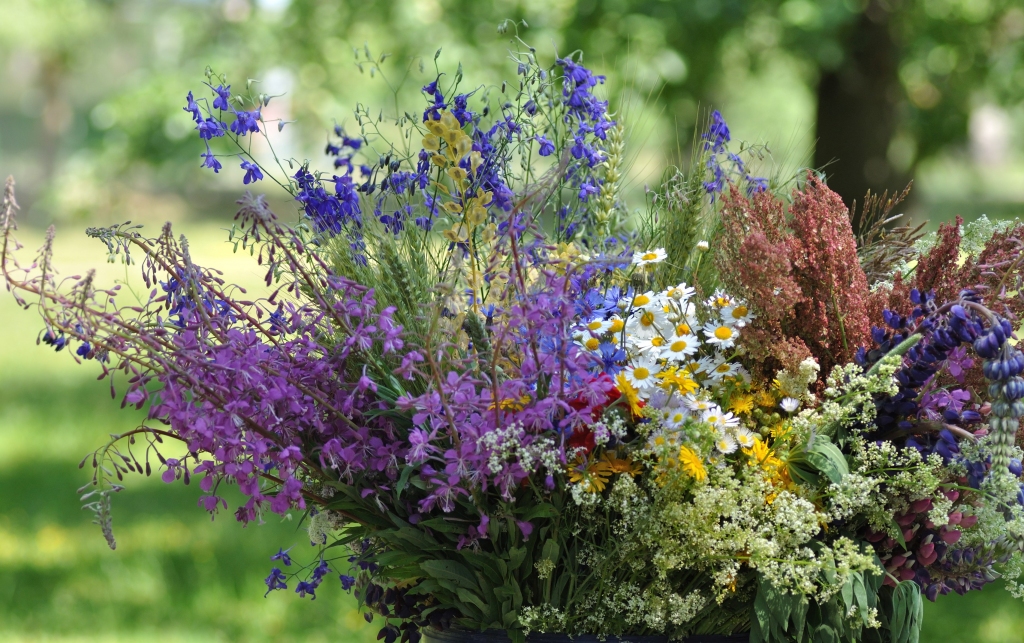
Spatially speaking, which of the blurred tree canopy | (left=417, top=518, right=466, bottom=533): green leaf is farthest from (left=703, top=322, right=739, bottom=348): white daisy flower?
the blurred tree canopy

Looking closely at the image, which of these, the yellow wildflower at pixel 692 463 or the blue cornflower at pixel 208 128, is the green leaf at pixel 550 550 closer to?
the yellow wildflower at pixel 692 463

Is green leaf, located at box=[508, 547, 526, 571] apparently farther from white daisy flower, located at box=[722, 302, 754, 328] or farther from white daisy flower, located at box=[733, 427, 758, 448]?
white daisy flower, located at box=[722, 302, 754, 328]

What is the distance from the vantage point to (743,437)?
49.2 inches

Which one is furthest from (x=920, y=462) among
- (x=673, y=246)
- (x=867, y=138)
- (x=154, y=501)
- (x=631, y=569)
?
(x=867, y=138)

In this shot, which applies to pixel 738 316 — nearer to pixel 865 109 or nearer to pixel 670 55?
pixel 670 55

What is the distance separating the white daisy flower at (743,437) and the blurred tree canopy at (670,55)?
330cm

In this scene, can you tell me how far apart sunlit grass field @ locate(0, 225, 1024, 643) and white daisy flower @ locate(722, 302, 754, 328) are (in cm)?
184

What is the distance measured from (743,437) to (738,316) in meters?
0.17

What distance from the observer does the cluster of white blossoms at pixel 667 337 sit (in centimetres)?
126

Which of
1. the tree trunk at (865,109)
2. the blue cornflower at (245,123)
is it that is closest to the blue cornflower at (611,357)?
the blue cornflower at (245,123)

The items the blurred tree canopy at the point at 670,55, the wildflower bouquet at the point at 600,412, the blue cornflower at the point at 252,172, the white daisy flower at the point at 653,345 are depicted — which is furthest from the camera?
the blurred tree canopy at the point at 670,55

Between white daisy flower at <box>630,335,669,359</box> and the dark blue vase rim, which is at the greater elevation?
white daisy flower at <box>630,335,669,359</box>

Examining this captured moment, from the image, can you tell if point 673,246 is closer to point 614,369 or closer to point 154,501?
point 614,369

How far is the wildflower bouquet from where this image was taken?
119 centimetres
